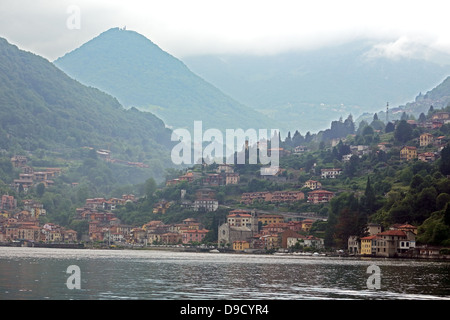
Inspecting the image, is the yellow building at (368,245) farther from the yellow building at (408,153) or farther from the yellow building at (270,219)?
the yellow building at (408,153)

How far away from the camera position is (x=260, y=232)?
16475 centimetres

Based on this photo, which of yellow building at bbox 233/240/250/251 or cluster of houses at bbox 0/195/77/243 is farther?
cluster of houses at bbox 0/195/77/243

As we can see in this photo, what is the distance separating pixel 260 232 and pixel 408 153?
40.6 m

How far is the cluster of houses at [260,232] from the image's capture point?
149750mm

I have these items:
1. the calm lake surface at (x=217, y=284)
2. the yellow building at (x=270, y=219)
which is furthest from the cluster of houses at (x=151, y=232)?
the calm lake surface at (x=217, y=284)

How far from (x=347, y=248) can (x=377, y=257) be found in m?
11.7

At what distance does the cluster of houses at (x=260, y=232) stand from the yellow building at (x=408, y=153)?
32370 millimetres

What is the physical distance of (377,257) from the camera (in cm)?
11881

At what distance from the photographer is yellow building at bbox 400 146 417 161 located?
184750 millimetres

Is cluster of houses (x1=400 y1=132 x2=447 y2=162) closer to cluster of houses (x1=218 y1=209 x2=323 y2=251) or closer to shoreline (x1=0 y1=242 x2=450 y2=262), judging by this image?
cluster of houses (x1=218 y1=209 x2=323 y2=251)

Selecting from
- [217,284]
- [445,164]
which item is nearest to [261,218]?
[445,164]

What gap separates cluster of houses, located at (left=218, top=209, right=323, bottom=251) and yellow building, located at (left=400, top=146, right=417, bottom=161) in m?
32.4

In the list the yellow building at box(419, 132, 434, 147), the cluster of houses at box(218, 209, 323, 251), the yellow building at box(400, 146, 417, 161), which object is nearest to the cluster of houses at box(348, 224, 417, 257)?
the cluster of houses at box(218, 209, 323, 251)
